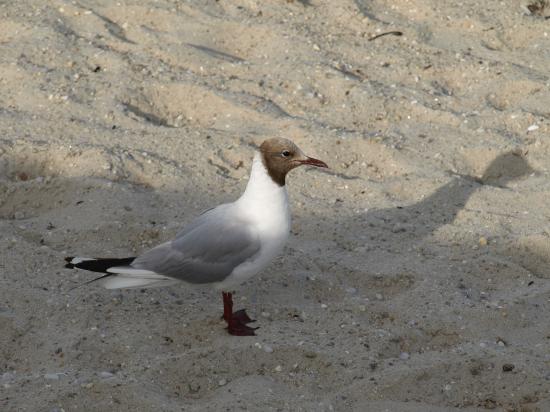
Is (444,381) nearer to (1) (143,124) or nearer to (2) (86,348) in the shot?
(2) (86,348)

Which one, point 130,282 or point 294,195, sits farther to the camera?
Answer: point 294,195

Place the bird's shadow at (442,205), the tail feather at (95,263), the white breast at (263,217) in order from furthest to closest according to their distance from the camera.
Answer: the bird's shadow at (442,205) → the white breast at (263,217) → the tail feather at (95,263)

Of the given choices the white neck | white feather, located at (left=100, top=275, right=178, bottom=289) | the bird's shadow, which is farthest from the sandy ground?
the white neck

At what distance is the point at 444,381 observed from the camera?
384cm

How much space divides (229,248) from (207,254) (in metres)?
0.10

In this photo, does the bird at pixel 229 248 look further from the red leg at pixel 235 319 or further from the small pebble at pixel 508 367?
the small pebble at pixel 508 367

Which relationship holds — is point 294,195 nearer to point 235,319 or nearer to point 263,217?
point 263,217

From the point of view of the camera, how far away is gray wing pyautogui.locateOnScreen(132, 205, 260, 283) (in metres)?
4.14

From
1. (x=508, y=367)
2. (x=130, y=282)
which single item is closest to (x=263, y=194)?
(x=130, y=282)

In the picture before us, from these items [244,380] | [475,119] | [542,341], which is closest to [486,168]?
[475,119]

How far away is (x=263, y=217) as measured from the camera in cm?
420

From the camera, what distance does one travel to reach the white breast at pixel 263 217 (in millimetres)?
4172

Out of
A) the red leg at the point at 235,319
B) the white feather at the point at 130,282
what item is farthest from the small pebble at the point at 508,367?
the white feather at the point at 130,282

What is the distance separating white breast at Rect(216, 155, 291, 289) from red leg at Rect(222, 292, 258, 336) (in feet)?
0.22
